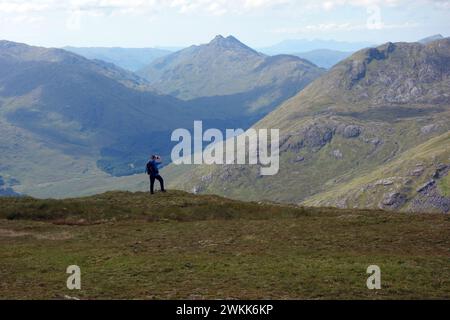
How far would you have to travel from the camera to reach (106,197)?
66.0 meters

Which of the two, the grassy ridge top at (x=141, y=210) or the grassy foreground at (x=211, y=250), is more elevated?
the grassy ridge top at (x=141, y=210)

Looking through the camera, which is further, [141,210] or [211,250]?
[141,210]

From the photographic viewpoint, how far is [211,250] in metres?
41.3

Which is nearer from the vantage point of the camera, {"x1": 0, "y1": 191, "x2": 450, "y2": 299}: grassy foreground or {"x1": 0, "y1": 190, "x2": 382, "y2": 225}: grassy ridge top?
{"x1": 0, "y1": 191, "x2": 450, "y2": 299}: grassy foreground

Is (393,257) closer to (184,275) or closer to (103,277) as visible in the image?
(184,275)

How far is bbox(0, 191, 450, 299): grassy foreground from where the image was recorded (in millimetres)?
30828

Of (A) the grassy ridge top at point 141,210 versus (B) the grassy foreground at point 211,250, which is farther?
(A) the grassy ridge top at point 141,210

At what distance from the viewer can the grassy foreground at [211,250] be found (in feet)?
101

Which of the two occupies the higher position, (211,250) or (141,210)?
(141,210)

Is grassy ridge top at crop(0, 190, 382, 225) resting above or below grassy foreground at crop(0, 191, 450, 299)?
above
